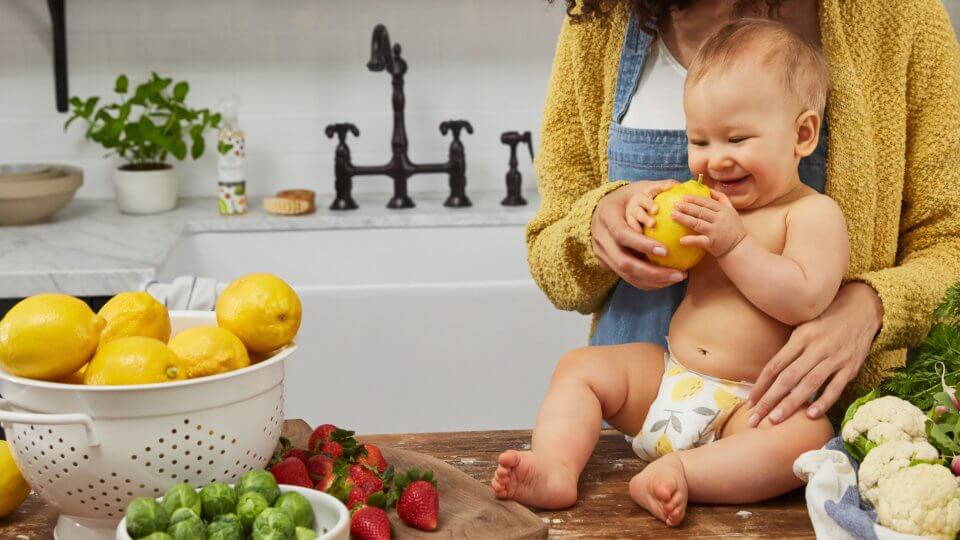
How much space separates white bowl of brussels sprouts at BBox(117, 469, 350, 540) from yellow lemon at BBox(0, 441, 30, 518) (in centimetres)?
22

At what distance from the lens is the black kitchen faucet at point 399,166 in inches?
116

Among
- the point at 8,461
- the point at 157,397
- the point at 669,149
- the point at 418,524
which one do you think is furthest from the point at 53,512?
the point at 669,149

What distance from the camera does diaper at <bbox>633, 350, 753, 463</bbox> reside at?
127 cm

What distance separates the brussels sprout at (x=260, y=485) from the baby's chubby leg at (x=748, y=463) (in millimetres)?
361

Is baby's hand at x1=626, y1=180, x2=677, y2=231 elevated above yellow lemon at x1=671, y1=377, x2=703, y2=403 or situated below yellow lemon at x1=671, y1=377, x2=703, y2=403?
above

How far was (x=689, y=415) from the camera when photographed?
1.27 meters

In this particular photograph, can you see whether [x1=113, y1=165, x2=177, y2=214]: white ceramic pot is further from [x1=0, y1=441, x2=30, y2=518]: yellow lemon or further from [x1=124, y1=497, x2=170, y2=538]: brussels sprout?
[x1=124, y1=497, x2=170, y2=538]: brussels sprout

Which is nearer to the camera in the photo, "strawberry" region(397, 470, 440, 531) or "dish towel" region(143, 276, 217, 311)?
"strawberry" region(397, 470, 440, 531)

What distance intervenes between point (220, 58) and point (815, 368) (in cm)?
224

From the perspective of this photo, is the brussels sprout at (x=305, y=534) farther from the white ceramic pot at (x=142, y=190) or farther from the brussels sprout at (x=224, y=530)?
the white ceramic pot at (x=142, y=190)

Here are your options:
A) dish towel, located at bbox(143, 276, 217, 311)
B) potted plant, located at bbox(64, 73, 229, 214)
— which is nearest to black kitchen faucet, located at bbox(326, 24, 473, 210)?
potted plant, located at bbox(64, 73, 229, 214)

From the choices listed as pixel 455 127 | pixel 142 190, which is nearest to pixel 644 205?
pixel 455 127

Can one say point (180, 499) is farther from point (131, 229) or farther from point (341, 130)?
Result: point (341, 130)

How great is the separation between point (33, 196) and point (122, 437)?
6.13ft
